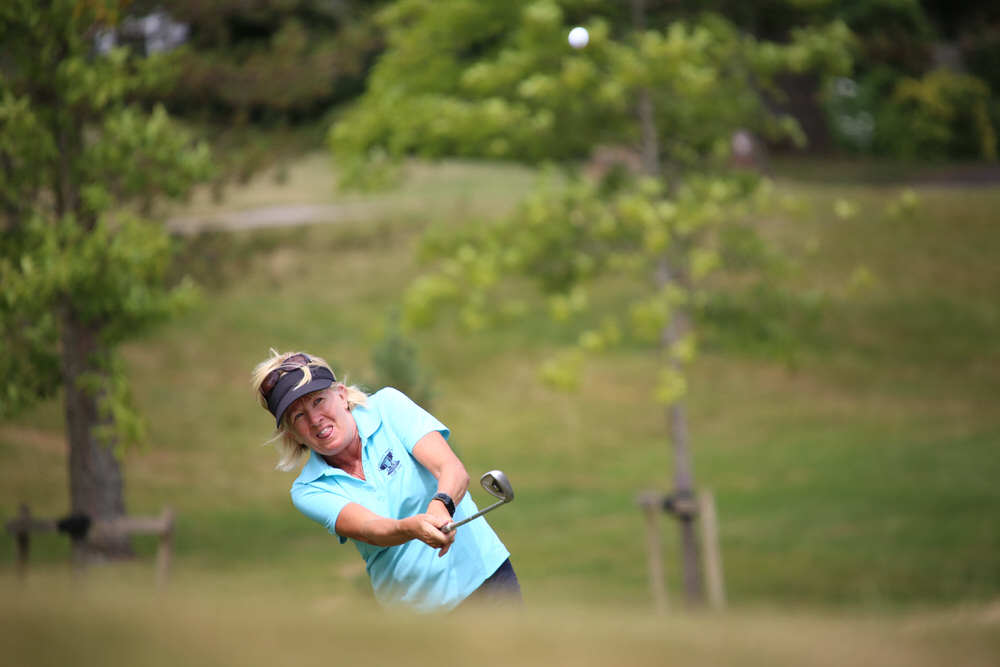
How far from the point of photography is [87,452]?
996cm

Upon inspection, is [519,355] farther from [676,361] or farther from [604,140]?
[676,361]

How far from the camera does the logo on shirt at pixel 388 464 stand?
148 inches

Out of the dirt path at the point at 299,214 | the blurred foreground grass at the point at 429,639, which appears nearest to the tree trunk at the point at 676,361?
the blurred foreground grass at the point at 429,639

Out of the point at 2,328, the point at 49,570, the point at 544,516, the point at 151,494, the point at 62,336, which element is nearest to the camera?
the point at 2,328

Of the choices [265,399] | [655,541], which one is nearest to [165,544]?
[655,541]

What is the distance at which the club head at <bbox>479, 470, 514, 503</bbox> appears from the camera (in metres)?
3.71

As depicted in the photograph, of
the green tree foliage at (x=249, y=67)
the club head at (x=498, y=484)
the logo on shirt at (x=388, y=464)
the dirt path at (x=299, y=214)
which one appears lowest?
the club head at (x=498, y=484)

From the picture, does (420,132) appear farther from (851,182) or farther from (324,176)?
(324,176)

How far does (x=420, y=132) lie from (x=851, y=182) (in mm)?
22073

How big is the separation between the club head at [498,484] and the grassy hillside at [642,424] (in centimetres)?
503

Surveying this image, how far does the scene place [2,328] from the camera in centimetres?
795

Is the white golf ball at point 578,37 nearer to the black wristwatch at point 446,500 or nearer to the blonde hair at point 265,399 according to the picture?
the blonde hair at point 265,399

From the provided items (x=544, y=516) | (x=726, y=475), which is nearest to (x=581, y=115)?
(x=544, y=516)

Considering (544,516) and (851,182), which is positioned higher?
(851,182)
